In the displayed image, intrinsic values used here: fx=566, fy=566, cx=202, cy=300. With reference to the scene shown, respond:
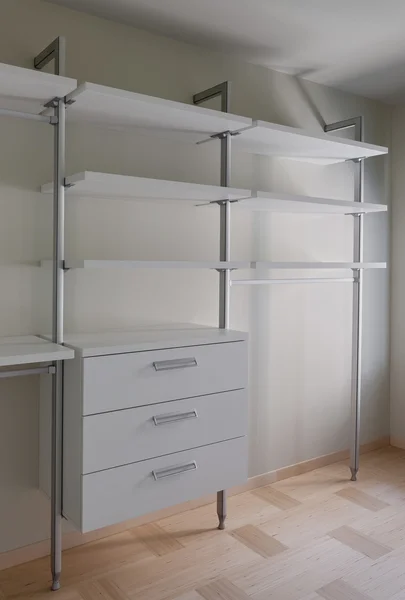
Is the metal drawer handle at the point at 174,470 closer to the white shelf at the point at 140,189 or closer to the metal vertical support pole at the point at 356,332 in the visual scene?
the white shelf at the point at 140,189

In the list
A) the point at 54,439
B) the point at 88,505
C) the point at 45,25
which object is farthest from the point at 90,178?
the point at 88,505

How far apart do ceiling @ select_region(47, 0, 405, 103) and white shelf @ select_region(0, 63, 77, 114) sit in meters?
0.51

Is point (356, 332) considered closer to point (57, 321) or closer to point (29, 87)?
point (57, 321)

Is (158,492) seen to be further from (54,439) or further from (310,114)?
(310,114)

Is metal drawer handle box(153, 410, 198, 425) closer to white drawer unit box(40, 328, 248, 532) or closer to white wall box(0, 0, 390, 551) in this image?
white drawer unit box(40, 328, 248, 532)

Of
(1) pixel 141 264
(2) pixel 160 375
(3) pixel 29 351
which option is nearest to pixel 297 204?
(1) pixel 141 264

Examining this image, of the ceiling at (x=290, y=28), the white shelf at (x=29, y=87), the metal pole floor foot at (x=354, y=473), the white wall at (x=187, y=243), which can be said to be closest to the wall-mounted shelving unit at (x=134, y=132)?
the white shelf at (x=29, y=87)

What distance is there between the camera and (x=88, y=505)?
1.94 m

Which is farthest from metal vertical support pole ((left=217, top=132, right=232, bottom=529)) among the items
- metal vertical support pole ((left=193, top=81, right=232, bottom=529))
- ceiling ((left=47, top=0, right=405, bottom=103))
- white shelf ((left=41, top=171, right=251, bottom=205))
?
ceiling ((left=47, top=0, right=405, bottom=103))

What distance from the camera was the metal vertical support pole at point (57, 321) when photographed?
6.49 feet

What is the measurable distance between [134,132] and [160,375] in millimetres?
1046

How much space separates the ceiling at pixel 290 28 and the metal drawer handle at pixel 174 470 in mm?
1779

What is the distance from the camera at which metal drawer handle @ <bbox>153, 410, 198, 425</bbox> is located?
81.7 inches

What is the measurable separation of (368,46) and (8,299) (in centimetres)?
198
